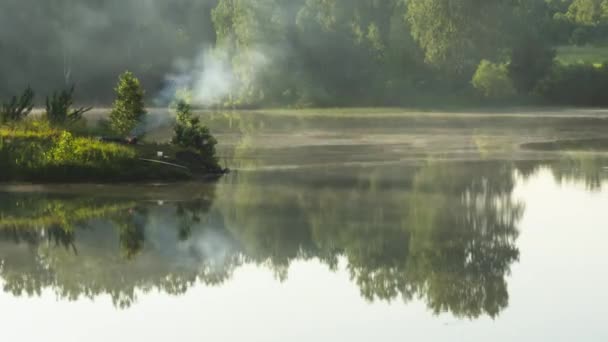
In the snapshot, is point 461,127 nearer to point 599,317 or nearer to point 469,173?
point 469,173

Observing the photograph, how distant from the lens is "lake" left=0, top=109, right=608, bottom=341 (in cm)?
1327

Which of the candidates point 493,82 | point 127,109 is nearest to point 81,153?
point 127,109

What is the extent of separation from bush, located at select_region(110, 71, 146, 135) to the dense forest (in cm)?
5555

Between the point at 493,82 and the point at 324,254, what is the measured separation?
7179 centimetres

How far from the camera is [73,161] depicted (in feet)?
92.3

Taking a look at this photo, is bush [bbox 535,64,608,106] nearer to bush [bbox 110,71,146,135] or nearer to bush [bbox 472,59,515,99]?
bush [bbox 472,59,515,99]

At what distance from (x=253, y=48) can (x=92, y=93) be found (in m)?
15.1

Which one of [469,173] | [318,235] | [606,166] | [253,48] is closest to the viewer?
[318,235]

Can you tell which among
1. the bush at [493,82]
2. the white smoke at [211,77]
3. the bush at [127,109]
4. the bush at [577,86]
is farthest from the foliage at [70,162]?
the bush at [577,86]

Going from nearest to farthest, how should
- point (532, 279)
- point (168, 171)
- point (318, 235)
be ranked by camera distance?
point (532, 279) → point (318, 235) → point (168, 171)

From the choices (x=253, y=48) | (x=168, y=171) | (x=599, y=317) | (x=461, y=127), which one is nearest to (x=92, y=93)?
(x=253, y=48)

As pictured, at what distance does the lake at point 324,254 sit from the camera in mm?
13266

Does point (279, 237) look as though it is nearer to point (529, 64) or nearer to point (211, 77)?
point (211, 77)

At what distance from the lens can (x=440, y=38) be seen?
8981 centimetres
